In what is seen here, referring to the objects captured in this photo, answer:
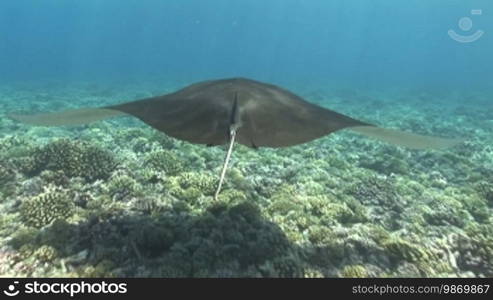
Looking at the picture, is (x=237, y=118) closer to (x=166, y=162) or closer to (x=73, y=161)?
(x=166, y=162)

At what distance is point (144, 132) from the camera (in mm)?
13680

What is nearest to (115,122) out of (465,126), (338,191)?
(338,191)

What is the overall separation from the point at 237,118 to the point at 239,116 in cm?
15

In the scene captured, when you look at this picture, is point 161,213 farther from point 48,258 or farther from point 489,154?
point 489,154

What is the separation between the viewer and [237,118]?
4.64m

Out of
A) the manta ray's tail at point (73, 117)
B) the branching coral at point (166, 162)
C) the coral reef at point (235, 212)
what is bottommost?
the coral reef at point (235, 212)

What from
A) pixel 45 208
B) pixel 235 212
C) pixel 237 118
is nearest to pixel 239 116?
pixel 237 118

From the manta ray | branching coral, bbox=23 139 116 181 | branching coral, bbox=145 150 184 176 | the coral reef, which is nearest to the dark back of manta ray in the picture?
the manta ray

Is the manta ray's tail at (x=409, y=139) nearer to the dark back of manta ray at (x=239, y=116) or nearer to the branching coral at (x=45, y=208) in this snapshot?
the dark back of manta ray at (x=239, y=116)

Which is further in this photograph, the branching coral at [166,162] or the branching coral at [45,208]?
the branching coral at [166,162]

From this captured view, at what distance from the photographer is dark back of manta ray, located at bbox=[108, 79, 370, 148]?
180 inches

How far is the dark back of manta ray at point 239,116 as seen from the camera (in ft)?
15.0

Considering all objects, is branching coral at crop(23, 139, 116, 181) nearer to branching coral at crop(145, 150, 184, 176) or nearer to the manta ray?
branching coral at crop(145, 150, 184, 176)

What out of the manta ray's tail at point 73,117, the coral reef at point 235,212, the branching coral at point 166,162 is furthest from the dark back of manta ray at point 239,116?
the branching coral at point 166,162
